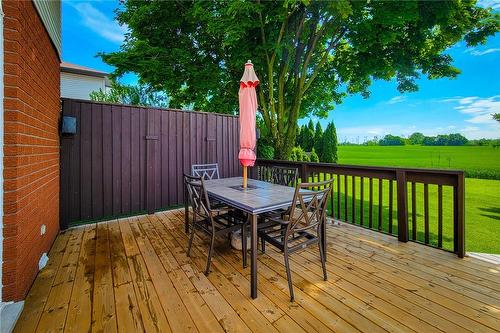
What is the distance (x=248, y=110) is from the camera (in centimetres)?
287

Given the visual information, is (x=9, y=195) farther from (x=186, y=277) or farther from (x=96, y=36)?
(x=96, y=36)

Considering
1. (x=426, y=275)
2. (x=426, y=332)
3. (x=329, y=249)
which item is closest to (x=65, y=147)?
(x=329, y=249)

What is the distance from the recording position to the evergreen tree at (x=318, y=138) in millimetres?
14917

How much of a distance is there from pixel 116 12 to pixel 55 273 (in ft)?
31.1

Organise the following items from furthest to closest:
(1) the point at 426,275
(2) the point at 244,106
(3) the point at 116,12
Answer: (3) the point at 116,12
(2) the point at 244,106
(1) the point at 426,275

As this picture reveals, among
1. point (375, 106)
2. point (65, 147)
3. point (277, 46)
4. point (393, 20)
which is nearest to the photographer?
point (65, 147)

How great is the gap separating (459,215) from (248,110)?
9.09 ft

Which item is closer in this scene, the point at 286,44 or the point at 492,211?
the point at 492,211

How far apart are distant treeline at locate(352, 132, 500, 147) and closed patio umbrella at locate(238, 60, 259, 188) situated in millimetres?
11652

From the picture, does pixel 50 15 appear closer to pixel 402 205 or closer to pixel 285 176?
pixel 285 176

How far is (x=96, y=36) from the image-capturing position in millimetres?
13906

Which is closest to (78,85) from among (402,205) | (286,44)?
(286,44)

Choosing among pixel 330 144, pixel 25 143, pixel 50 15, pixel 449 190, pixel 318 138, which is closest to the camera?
pixel 25 143

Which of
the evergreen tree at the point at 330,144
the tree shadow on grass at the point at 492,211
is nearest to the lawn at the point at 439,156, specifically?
the evergreen tree at the point at 330,144
